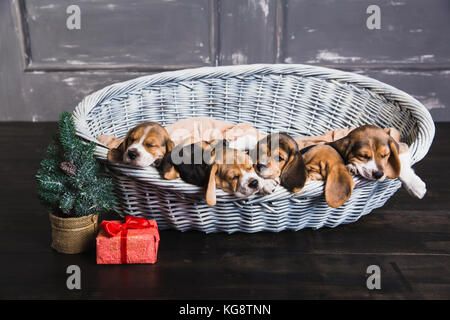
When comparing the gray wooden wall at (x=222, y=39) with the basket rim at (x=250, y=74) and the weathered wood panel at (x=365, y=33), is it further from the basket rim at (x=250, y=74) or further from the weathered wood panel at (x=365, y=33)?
the basket rim at (x=250, y=74)

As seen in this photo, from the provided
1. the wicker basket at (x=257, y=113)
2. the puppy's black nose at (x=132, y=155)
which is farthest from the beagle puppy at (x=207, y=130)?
the puppy's black nose at (x=132, y=155)

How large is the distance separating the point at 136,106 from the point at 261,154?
0.93m

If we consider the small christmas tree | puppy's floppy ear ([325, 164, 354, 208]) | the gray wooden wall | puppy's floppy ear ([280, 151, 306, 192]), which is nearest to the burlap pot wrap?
the small christmas tree

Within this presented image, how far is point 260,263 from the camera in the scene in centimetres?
124

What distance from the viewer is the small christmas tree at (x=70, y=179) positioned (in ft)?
3.95

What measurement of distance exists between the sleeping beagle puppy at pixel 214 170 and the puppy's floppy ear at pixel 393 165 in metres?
0.37

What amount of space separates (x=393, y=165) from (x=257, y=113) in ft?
3.17

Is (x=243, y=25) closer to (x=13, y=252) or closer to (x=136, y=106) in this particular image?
(x=136, y=106)

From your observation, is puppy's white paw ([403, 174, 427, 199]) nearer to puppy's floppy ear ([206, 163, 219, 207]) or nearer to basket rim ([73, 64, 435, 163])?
basket rim ([73, 64, 435, 163])

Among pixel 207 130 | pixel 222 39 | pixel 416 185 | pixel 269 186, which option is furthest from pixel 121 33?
pixel 416 185

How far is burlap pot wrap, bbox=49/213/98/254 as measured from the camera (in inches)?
48.8

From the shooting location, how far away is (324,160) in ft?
4.16

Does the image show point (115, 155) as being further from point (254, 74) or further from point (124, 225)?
point (254, 74)

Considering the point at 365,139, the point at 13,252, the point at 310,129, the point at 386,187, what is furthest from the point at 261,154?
the point at 310,129
